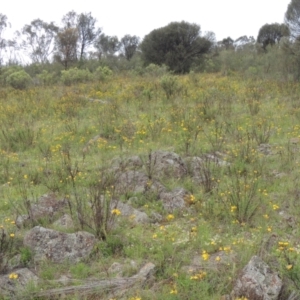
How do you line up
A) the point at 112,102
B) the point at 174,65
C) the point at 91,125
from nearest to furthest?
the point at 91,125
the point at 112,102
the point at 174,65

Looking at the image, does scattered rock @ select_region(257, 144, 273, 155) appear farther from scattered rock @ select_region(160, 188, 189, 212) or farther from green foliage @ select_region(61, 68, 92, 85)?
green foliage @ select_region(61, 68, 92, 85)

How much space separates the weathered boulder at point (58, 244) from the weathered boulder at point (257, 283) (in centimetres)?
146

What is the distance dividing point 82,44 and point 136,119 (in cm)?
2060

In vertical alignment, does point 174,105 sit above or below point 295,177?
above

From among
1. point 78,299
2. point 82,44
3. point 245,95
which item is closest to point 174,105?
point 245,95

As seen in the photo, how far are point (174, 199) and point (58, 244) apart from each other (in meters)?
1.59

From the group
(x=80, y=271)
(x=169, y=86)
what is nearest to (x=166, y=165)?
(x=80, y=271)

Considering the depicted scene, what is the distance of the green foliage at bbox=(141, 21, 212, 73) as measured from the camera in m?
19.9

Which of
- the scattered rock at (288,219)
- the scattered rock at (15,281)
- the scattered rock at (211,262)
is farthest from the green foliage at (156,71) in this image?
the scattered rock at (15,281)

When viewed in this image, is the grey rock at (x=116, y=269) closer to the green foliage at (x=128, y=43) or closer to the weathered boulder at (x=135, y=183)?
the weathered boulder at (x=135, y=183)

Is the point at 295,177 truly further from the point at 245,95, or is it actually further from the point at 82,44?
the point at 82,44

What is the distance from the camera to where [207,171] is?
17.1ft

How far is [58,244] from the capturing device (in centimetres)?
376

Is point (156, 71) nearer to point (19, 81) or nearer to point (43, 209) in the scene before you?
point (19, 81)
